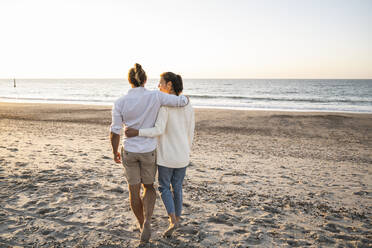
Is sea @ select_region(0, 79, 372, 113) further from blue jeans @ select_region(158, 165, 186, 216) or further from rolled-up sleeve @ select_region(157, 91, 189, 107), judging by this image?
rolled-up sleeve @ select_region(157, 91, 189, 107)

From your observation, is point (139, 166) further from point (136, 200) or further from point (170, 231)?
point (170, 231)

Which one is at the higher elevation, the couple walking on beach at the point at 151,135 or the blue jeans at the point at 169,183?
the couple walking on beach at the point at 151,135

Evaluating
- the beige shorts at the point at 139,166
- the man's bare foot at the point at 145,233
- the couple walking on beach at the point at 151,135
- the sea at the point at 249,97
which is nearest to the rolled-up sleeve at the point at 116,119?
the couple walking on beach at the point at 151,135

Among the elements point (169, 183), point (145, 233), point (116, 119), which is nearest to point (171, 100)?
point (116, 119)

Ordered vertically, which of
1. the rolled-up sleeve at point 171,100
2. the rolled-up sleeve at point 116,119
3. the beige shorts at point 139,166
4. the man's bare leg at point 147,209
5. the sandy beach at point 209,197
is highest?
the rolled-up sleeve at point 171,100

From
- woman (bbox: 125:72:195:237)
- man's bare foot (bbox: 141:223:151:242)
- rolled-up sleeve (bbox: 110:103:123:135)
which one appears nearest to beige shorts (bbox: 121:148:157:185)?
woman (bbox: 125:72:195:237)

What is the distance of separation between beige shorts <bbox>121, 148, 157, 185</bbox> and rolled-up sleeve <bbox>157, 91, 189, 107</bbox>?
1.72ft

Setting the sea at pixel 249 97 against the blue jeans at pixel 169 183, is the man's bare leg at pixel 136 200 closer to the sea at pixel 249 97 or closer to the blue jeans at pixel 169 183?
the blue jeans at pixel 169 183

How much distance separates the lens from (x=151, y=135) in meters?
2.51

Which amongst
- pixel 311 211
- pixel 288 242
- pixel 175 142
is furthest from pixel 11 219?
pixel 311 211

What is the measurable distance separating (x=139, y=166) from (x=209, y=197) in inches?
69.5

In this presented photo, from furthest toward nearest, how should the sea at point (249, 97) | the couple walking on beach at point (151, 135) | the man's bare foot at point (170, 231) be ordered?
Result: the sea at point (249, 97), the man's bare foot at point (170, 231), the couple walking on beach at point (151, 135)

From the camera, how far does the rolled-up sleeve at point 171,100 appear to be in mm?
2490

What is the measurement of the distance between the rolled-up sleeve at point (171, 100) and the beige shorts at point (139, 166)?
52 cm
